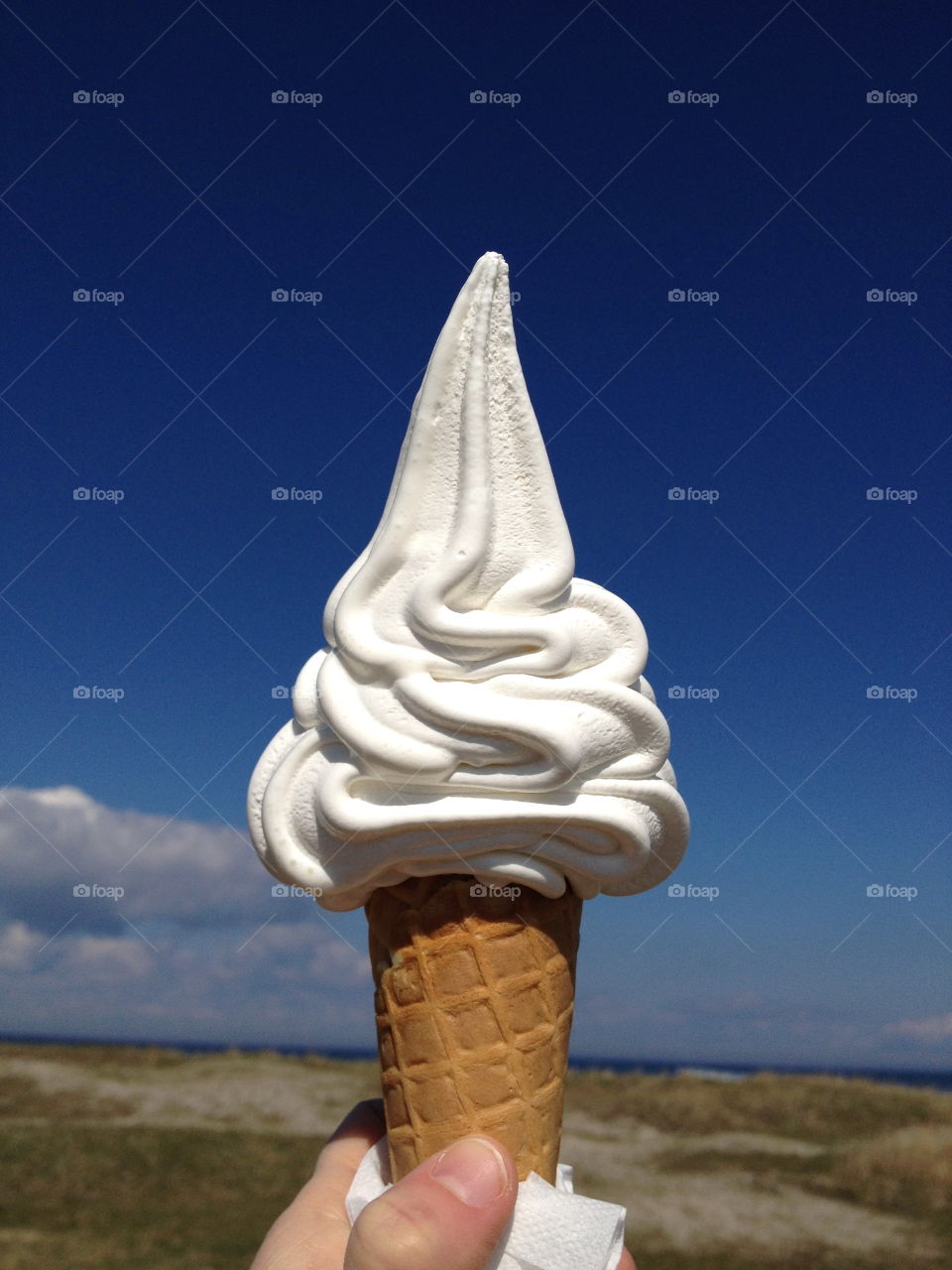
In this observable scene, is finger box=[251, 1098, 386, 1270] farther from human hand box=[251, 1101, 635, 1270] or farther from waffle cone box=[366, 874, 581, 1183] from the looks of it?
waffle cone box=[366, 874, 581, 1183]

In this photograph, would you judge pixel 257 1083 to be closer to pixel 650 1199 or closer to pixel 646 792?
pixel 650 1199

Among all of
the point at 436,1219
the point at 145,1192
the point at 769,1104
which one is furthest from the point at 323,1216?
the point at 769,1104

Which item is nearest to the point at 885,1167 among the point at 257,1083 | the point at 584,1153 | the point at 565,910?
the point at 584,1153

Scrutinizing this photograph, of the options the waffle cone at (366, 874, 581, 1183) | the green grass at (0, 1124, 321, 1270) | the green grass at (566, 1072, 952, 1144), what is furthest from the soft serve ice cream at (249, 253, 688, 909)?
the green grass at (566, 1072, 952, 1144)

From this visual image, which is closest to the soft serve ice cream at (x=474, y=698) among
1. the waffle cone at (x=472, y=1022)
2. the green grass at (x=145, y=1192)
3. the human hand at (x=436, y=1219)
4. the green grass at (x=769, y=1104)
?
the waffle cone at (x=472, y=1022)

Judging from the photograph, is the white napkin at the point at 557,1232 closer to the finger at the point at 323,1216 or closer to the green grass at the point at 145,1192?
the finger at the point at 323,1216
